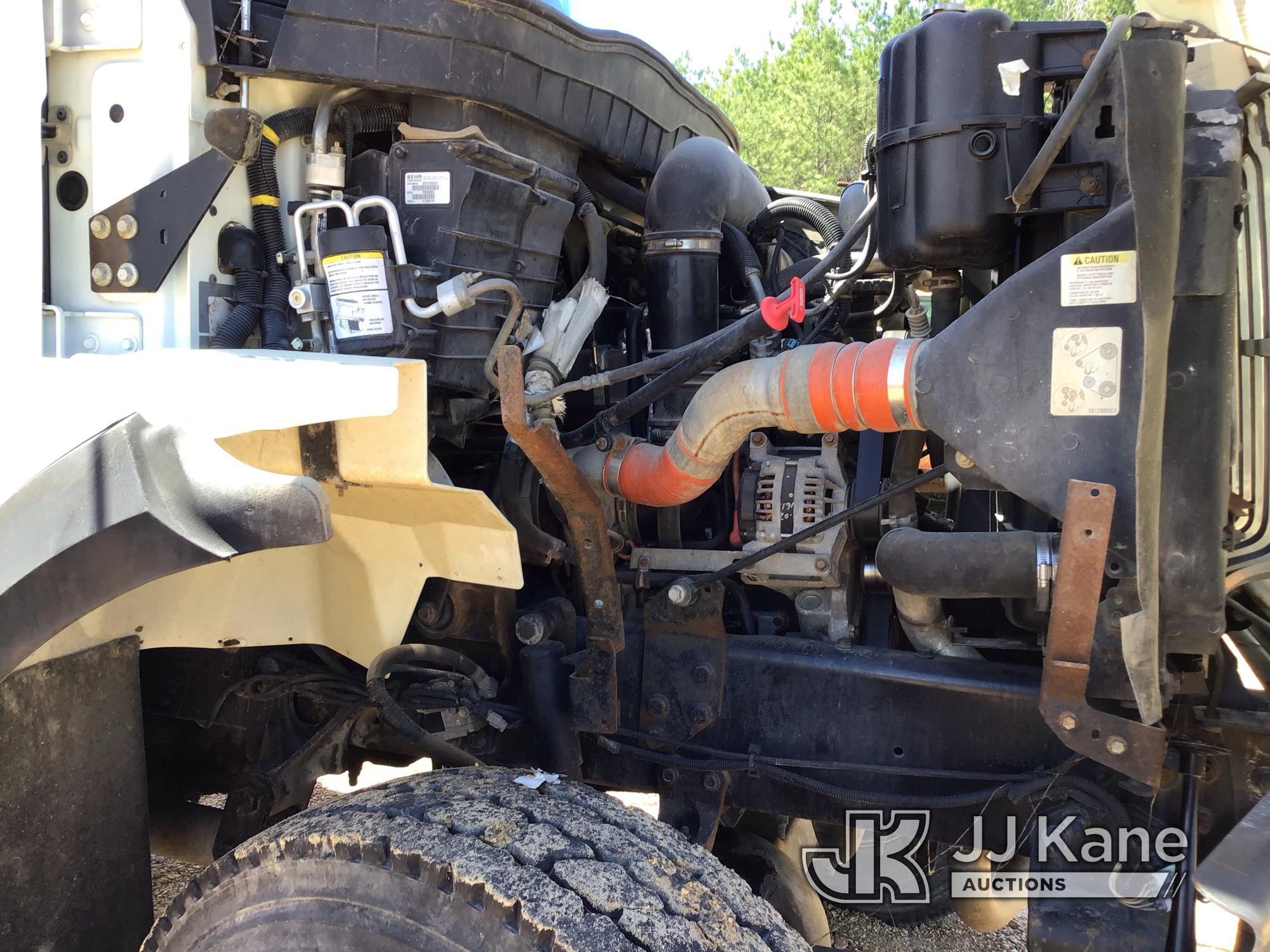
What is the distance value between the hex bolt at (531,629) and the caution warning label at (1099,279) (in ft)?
3.85

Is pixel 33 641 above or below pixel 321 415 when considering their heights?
below

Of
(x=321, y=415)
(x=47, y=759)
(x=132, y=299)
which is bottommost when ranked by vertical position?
(x=47, y=759)

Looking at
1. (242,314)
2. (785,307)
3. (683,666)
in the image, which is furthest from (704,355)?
(242,314)

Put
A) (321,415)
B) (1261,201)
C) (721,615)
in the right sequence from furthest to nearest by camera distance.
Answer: (721,615) < (1261,201) < (321,415)

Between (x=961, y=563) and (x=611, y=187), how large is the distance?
144 centimetres

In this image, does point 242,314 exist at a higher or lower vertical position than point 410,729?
higher

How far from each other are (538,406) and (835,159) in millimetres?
17086

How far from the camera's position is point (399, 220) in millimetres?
1977

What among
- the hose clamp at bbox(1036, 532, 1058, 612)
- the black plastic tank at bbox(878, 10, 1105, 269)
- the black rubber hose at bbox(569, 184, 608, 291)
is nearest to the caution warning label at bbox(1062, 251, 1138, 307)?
the black plastic tank at bbox(878, 10, 1105, 269)

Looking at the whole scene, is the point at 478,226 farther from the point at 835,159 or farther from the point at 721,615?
the point at 835,159

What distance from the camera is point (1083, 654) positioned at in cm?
154

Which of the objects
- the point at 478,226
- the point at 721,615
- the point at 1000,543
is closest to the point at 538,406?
the point at 478,226

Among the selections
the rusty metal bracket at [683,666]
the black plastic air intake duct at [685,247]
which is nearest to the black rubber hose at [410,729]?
the rusty metal bracket at [683,666]

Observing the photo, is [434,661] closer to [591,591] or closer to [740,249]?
[591,591]
